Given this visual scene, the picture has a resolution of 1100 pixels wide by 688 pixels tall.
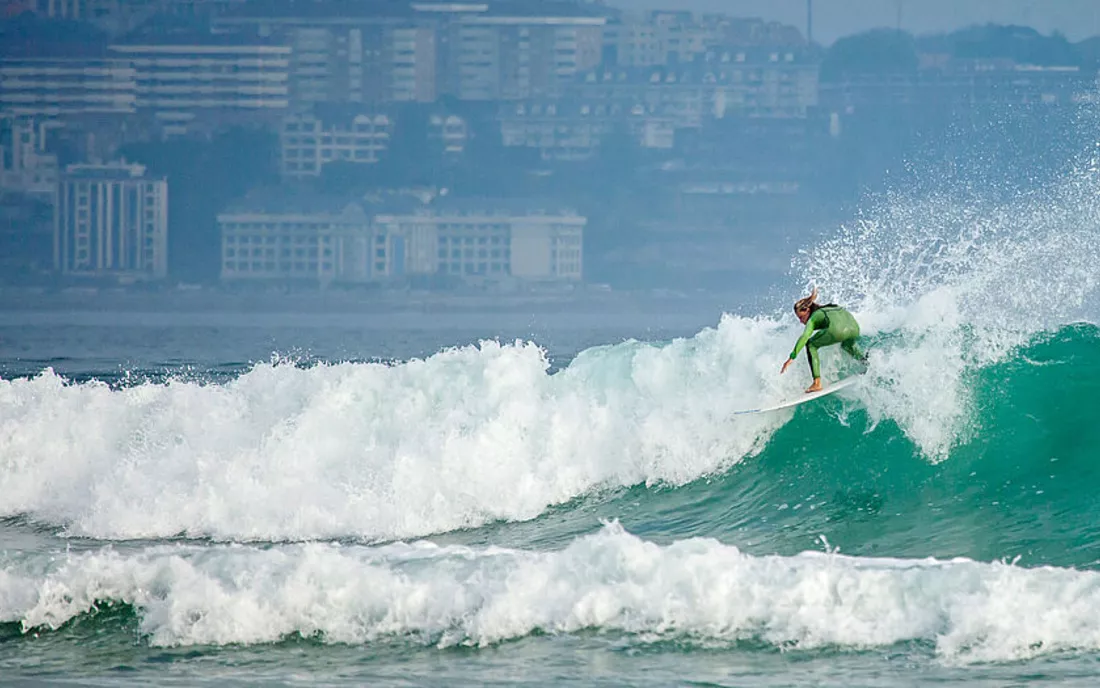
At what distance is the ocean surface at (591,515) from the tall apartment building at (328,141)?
134826mm

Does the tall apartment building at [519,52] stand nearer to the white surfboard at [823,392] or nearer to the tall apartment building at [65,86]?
the tall apartment building at [65,86]

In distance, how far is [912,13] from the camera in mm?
182750

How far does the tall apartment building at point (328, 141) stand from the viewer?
15238 cm

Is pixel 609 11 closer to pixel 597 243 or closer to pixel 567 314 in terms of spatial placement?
pixel 597 243

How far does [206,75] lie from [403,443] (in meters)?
154

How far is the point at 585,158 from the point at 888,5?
49455mm

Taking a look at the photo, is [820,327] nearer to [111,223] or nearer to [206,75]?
[111,223]

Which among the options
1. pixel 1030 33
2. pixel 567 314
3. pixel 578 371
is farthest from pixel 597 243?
pixel 578 371

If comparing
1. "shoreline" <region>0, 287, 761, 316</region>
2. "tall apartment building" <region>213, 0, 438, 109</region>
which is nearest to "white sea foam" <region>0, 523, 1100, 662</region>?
"shoreline" <region>0, 287, 761, 316</region>

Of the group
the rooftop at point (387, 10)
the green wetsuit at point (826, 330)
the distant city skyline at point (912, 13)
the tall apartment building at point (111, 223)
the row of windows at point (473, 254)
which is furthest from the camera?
the distant city skyline at point (912, 13)

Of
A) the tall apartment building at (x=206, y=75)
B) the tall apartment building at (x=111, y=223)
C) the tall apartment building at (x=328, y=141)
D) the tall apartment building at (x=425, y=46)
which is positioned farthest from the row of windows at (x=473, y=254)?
the tall apartment building at (x=206, y=75)

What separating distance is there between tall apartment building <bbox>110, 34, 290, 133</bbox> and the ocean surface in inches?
5757

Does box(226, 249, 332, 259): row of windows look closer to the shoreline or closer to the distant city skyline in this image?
the shoreline

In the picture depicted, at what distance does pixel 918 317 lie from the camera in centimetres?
1542
